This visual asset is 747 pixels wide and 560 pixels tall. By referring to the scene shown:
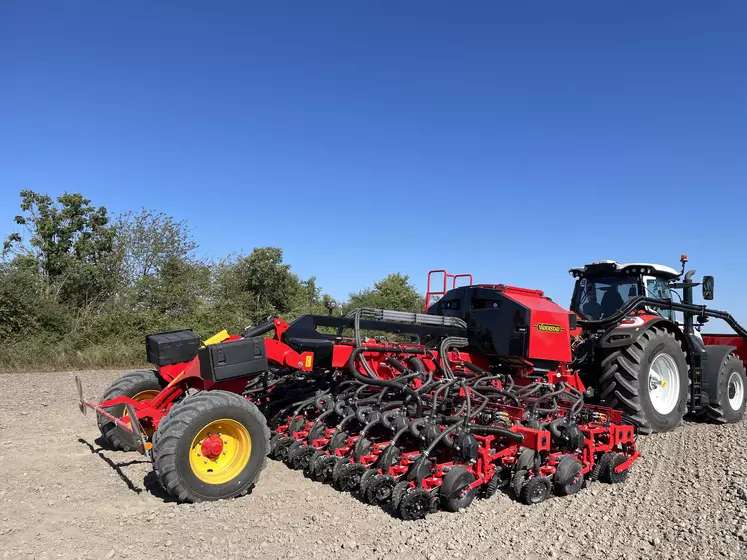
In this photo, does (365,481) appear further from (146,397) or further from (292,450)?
(146,397)

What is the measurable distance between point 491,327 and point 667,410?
2991 mm

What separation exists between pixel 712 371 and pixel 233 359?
6.96m

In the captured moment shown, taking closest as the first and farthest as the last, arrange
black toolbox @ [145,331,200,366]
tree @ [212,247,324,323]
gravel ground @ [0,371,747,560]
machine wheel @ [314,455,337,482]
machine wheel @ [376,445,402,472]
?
gravel ground @ [0,371,747,560] → machine wheel @ [376,445,402,472] → machine wheel @ [314,455,337,482] → black toolbox @ [145,331,200,366] → tree @ [212,247,324,323]

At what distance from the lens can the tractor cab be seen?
27.0 feet

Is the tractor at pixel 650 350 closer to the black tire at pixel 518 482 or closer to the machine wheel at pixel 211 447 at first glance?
the black tire at pixel 518 482

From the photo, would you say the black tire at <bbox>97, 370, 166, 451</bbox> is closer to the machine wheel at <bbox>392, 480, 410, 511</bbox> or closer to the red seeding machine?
the red seeding machine

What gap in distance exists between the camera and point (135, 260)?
64.3 ft

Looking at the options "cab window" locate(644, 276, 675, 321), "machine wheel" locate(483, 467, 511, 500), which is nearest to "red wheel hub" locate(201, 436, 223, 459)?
"machine wheel" locate(483, 467, 511, 500)

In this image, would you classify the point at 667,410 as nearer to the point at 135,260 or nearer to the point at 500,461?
the point at 500,461

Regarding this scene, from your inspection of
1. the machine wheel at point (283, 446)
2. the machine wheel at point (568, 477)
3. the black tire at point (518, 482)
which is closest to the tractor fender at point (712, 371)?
the machine wheel at point (568, 477)

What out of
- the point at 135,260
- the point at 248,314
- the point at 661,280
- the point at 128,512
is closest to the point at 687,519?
the point at 128,512

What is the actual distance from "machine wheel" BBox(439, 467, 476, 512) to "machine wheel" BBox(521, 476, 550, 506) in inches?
20.5

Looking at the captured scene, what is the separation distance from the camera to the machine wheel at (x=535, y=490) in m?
4.61

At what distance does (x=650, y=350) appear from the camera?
7.14 m
